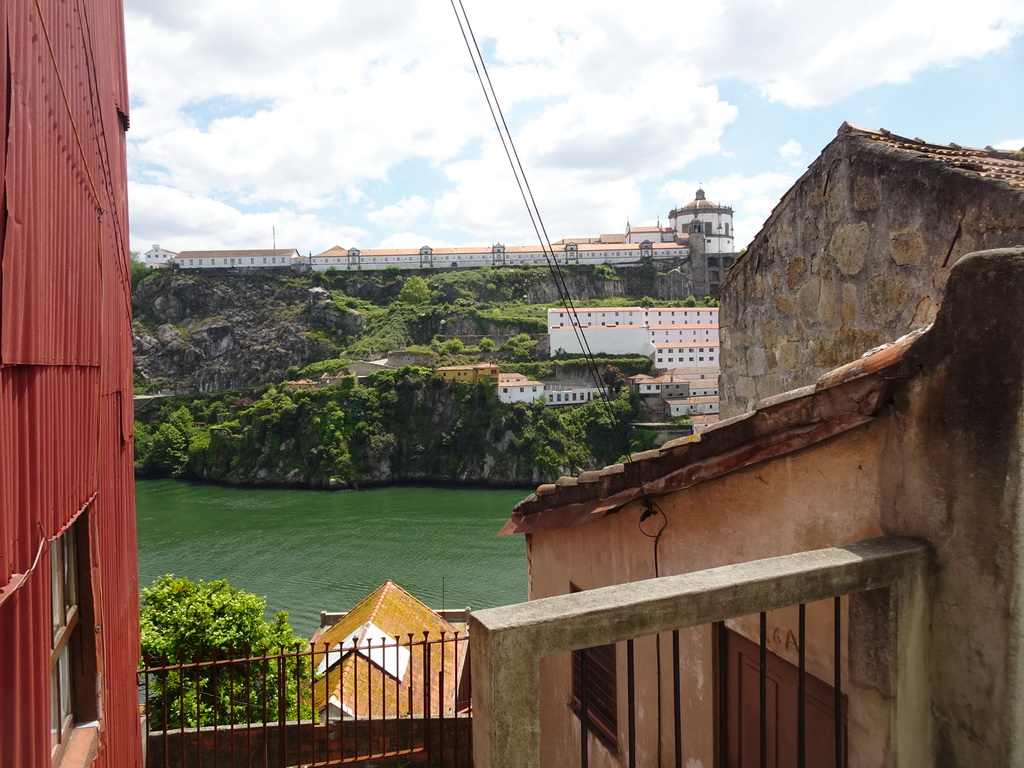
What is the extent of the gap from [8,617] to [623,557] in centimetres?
215

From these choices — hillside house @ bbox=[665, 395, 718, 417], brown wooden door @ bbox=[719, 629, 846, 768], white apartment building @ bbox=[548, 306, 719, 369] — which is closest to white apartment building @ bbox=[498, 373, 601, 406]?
white apartment building @ bbox=[548, 306, 719, 369]

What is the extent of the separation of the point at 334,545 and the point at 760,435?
2971cm

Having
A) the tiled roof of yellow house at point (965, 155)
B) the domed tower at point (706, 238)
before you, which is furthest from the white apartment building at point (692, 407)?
the tiled roof of yellow house at point (965, 155)

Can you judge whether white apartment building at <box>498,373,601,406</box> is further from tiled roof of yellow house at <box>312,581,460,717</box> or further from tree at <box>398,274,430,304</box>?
tiled roof of yellow house at <box>312,581,460,717</box>

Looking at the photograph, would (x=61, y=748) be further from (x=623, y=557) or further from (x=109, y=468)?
(x=623, y=557)

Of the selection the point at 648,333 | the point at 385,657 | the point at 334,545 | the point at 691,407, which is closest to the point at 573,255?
the point at 648,333

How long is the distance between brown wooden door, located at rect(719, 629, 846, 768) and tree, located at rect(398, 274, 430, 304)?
68.9m

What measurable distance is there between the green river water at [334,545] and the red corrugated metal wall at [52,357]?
720 inches

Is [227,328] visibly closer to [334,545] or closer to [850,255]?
[334,545]

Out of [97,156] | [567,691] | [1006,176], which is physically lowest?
[567,691]

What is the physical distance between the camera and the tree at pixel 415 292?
70250 millimetres

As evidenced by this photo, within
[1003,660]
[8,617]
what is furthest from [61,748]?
[1003,660]

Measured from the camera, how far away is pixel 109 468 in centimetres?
336

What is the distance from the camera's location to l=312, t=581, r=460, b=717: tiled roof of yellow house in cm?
848
